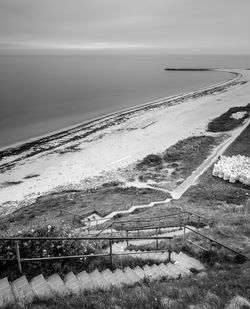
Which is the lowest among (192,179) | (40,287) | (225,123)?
(192,179)

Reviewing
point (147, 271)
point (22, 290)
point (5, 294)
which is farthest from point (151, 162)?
point (5, 294)

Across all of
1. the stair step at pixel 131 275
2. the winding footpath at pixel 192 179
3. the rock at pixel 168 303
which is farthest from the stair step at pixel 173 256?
the winding footpath at pixel 192 179

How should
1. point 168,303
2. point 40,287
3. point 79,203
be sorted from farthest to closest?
point 79,203, point 168,303, point 40,287

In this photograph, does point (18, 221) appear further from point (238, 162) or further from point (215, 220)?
point (238, 162)

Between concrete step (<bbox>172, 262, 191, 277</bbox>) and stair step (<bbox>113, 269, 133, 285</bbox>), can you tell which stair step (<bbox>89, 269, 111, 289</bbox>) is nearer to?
stair step (<bbox>113, 269, 133, 285</bbox>)

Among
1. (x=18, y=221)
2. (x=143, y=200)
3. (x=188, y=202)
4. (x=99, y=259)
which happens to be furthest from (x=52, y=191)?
(x=99, y=259)

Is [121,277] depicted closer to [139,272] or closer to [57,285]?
[139,272]
